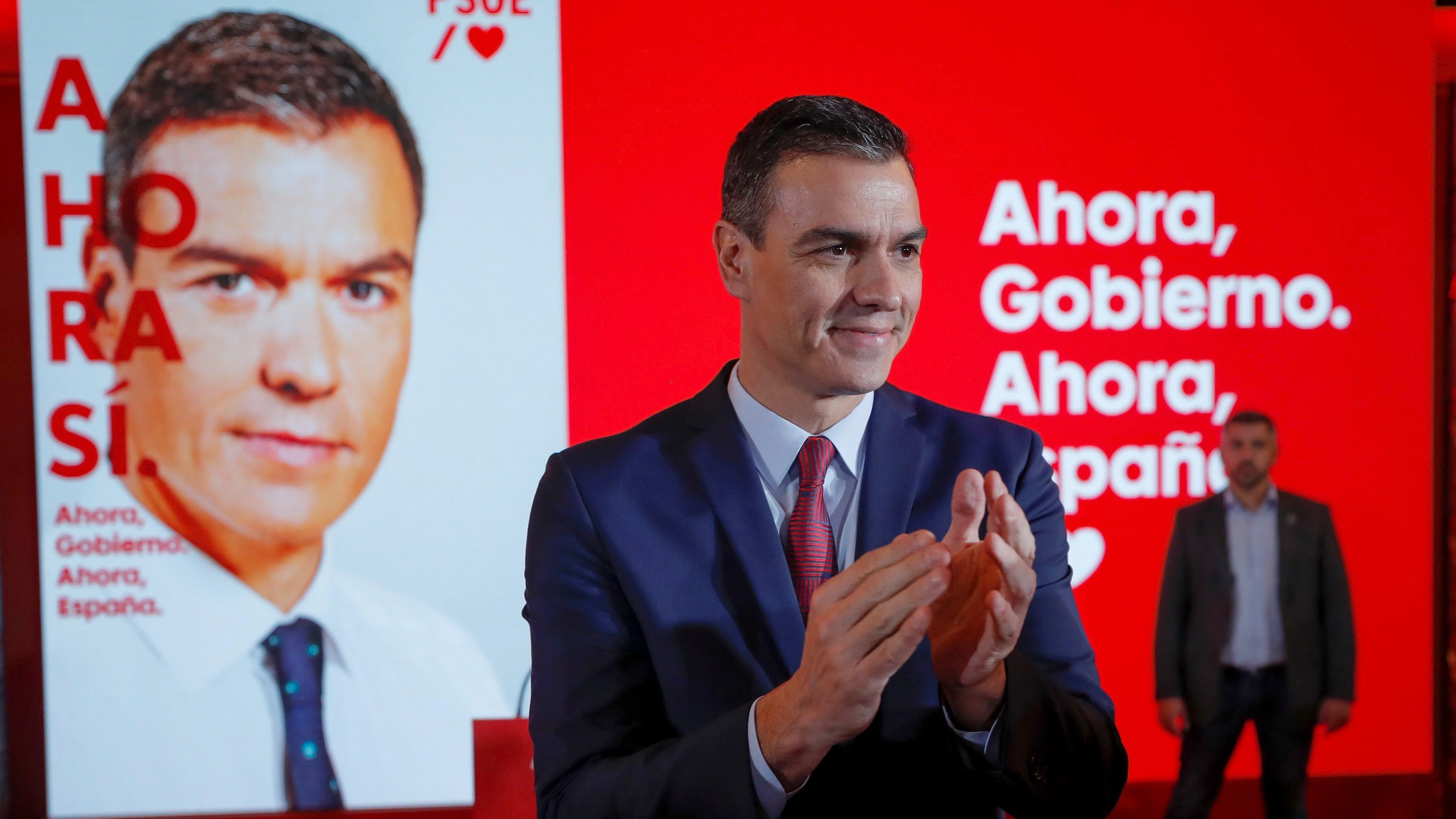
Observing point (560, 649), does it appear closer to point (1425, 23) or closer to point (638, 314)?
point (638, 314)

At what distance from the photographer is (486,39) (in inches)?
136

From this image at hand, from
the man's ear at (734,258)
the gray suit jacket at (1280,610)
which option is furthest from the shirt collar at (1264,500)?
the man's ear at (734,258)

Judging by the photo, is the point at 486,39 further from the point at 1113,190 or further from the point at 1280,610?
the point at 1280,610

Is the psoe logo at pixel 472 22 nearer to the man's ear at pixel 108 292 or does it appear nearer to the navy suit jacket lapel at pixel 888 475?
the man's ear at pixel 108 292

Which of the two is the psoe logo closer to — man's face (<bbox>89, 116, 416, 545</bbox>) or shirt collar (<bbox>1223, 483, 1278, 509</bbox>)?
man's face (<bbox>89, 116, 416, 545</bbox>)

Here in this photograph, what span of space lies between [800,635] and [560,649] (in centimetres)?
29

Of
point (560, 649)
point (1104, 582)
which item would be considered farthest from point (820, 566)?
point (1104, 582)

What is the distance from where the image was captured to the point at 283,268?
3.40 metres

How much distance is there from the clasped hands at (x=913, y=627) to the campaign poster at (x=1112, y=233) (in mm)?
2467

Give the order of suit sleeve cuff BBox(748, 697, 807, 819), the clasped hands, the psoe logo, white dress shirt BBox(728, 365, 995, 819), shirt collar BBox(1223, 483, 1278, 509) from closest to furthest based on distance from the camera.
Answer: the clasped hands → suit sleeve cuff BBox(748, 697, 807, 819) → white dress shirt BBox(728, 365, 995, 819) → shirt collar BBox(1223, 483, 1278, 509) → the psoe logo

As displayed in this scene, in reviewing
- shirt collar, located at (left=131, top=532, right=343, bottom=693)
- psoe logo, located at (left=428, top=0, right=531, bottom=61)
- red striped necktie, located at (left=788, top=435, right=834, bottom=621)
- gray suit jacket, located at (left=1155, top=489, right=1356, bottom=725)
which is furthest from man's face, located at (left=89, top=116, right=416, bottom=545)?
gray suit jacket, located at (left=1155, top=489, right=1356, bottom=725)

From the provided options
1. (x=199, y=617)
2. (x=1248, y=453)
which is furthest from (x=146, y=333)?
(x=1248, y=453)

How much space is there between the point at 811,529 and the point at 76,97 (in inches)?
127

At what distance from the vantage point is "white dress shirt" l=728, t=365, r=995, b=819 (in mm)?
1348
